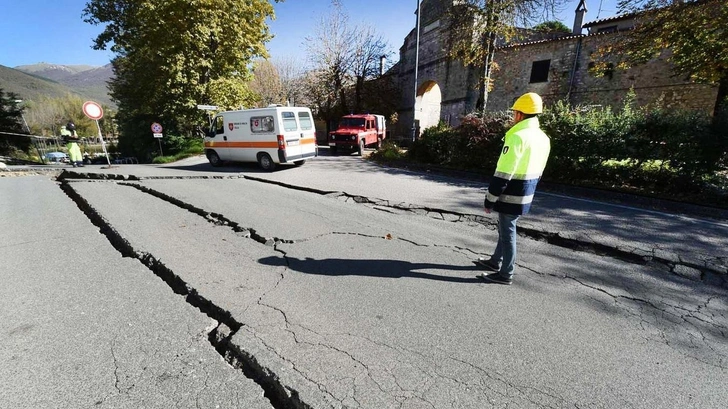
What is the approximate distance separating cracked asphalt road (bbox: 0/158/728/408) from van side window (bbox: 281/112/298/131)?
6573 millimetres

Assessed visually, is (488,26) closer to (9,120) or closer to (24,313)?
(24,313)

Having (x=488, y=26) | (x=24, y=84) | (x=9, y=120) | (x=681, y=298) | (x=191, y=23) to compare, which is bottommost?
(x=681, y=298)

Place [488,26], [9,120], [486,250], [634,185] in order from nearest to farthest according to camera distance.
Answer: [486,250]
[634,185]
[488,26]
[9,120]

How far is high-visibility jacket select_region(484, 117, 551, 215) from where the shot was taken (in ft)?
9.94

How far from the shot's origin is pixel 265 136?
11.3 meters

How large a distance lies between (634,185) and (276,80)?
1311 inches

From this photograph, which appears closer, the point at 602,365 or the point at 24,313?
the point at 602,365

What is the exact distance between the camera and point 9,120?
31172 mm

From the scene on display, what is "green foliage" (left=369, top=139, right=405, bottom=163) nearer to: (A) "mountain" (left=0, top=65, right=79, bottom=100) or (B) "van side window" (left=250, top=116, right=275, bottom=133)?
(B) "van side window" (left=250, top=116, right=275, bottom=133)

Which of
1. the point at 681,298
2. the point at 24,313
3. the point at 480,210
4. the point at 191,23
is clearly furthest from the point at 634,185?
the point at 191,23

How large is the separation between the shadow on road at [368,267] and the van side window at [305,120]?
8882mm

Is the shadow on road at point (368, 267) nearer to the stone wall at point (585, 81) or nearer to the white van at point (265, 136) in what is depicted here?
the white van at point (265, 136)

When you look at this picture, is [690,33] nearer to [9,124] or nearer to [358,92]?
[358,92]

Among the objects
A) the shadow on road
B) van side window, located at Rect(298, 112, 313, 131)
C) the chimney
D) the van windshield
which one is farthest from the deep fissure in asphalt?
the chimney
